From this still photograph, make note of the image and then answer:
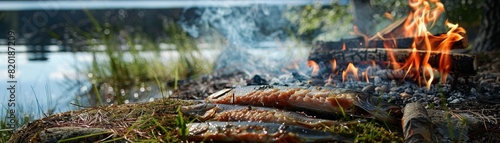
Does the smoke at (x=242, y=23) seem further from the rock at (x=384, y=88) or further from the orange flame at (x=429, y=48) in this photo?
the rock at (x=384, y=88)

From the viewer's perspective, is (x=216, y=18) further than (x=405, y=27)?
Yes

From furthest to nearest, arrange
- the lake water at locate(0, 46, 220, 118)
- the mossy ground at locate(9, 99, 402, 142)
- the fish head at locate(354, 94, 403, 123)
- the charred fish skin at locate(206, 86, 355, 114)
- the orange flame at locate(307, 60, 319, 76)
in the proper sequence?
the lake water at locate(0, 46, 220, 118) < the orange flame at locate(307, 60, 319, 76) < the charred fish skin at locate(206, 86, 355, 114) < the fish head at locate(354, 94, 403, 123) < the mossy ground at locate(9, 99, 402, 142)

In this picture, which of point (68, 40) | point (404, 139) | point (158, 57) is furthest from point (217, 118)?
point (68, 40)

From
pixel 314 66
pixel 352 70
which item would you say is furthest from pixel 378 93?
pixel 314 66

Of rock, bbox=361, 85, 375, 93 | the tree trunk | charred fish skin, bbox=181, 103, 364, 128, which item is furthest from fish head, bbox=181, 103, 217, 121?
the tree trunk

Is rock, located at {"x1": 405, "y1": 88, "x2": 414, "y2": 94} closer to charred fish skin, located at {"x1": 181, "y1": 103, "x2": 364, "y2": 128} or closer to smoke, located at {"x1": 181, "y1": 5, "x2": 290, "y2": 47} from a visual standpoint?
charred fish skin, located at {"x1": 181, "y1": 103, "x2": 364, "y2": 128}

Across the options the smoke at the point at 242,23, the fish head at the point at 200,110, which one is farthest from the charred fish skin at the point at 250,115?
the smoke at the point at 242,23

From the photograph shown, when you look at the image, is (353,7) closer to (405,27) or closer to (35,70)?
(405,27)
